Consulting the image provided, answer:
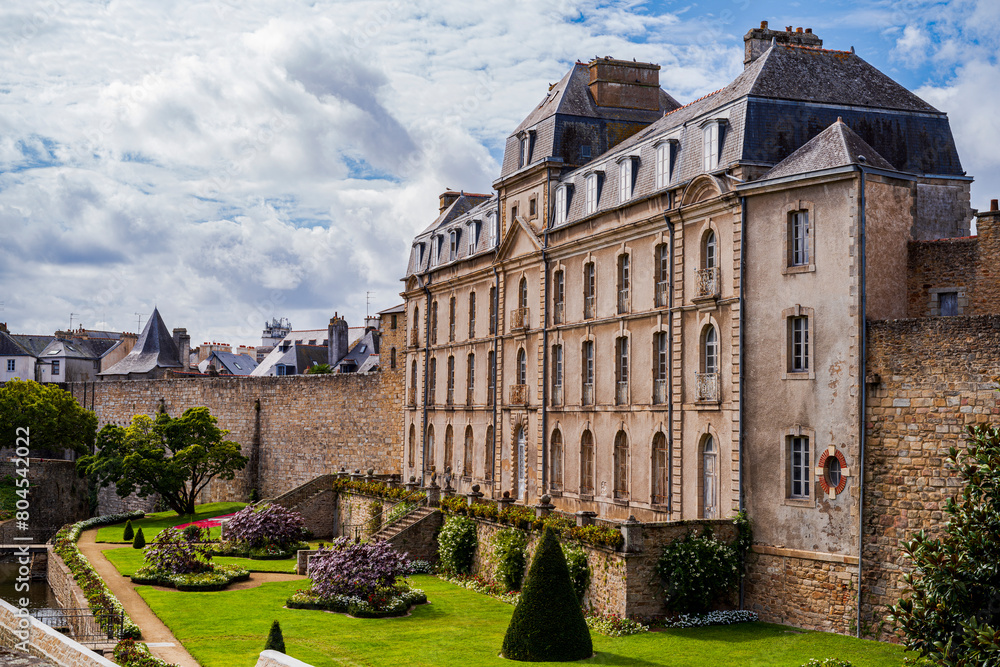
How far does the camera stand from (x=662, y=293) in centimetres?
2689

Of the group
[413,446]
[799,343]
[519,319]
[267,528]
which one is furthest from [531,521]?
[413,446]

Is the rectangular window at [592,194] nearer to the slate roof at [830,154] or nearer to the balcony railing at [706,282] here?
the balcony railing at [706,282]

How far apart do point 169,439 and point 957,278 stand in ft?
118

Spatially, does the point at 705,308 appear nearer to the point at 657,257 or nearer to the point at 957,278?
the point at 657,257

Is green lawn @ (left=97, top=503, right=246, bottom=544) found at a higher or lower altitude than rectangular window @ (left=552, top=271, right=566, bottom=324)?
lower

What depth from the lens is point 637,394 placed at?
2778cm

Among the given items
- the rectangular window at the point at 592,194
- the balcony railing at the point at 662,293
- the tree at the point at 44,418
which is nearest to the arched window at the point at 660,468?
the balcony railing at the point at 662,293

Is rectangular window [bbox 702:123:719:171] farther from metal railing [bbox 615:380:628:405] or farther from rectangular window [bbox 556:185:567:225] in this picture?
rectangular window [bbox 556:185:567:225]

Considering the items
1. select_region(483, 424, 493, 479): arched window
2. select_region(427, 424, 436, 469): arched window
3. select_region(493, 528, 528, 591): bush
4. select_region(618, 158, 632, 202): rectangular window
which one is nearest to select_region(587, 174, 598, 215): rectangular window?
select_region(618, 158, 632, 202): rectangular window

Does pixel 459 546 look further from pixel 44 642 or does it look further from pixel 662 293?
pixel 44 642

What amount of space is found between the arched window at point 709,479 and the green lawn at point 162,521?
2156 centimetres

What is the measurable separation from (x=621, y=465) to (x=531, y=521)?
368 centimetres

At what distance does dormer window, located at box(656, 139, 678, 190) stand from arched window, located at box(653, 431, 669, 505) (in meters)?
6.31

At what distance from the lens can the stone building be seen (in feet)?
70.5
